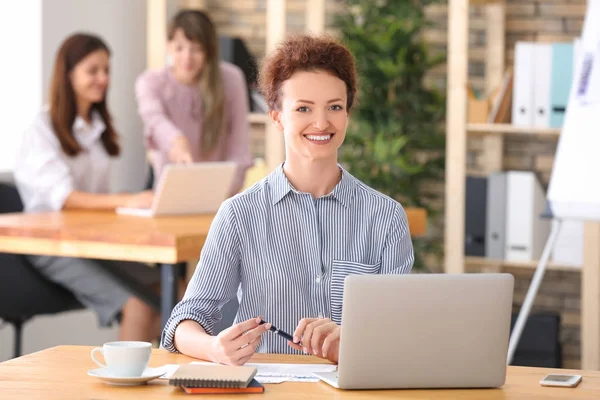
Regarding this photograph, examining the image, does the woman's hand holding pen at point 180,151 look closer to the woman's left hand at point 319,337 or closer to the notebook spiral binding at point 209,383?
the woman's left hand at point 319,337

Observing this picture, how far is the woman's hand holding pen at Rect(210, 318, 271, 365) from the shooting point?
1.64m

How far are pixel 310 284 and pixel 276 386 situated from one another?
1.47 ft

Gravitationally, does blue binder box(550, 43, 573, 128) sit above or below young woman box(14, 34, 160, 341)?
above

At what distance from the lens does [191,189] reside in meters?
3.50

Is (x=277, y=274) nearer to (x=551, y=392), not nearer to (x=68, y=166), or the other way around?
(x=551, y=392)

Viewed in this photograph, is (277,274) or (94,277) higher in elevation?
(277,274)

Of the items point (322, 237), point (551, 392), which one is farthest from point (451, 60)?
point (551, 392)

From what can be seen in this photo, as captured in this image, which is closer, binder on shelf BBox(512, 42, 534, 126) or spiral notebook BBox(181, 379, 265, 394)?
spiral notebook BBox(181, 379, 265, 394)

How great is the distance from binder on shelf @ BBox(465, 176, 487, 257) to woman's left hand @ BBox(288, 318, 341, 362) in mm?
2881

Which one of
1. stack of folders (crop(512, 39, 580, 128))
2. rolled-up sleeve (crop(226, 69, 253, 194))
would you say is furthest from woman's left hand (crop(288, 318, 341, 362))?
stack of folders (crop(512, 39, 580, 128))

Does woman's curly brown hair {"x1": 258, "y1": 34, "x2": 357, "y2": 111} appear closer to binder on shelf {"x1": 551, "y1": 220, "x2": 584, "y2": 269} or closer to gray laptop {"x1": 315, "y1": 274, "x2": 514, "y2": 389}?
gray laptop {"x1": 315, "y1": 274, "x2": 514, "y2": 389}

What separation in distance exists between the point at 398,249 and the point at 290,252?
0.21 metres

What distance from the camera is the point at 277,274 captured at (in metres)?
1.94

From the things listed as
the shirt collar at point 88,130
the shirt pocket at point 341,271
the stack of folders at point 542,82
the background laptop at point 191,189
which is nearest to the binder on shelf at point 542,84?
the stack of folders at point 542,82
